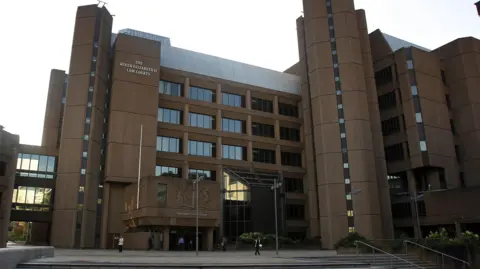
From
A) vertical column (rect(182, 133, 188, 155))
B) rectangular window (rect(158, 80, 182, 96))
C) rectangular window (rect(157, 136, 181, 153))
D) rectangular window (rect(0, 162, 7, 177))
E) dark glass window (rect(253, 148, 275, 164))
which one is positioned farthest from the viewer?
dark glass window (rect(253, 148, 275, 164))

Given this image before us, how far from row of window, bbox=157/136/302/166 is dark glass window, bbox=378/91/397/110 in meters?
15.7

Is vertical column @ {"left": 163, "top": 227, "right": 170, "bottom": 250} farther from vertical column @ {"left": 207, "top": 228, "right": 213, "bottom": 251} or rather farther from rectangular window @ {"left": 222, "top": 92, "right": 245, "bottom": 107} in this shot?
rectangular window @ {"left": 222, "top": 92, "right": 245, "bottom": 107}

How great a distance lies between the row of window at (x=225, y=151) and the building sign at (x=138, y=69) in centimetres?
939

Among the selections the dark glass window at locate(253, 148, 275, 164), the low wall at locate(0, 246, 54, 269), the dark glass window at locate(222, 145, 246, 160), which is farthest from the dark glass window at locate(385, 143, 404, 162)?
the low wall at locate(0, 246, 54, 269)

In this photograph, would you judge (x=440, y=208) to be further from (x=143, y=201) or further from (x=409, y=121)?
(x=143, y=201)

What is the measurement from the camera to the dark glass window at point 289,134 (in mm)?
71625

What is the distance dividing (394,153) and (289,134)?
17234 mm

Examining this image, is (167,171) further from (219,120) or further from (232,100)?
(232,100)

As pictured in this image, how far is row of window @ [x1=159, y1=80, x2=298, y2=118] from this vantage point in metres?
63.4

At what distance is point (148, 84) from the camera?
5738 cm

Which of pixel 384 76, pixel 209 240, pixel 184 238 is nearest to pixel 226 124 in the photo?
pixel 184 238

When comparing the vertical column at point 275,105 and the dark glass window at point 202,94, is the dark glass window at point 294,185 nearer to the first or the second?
the vertical column at point 275,105

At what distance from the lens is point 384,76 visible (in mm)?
67625

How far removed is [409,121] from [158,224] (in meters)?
38.9
